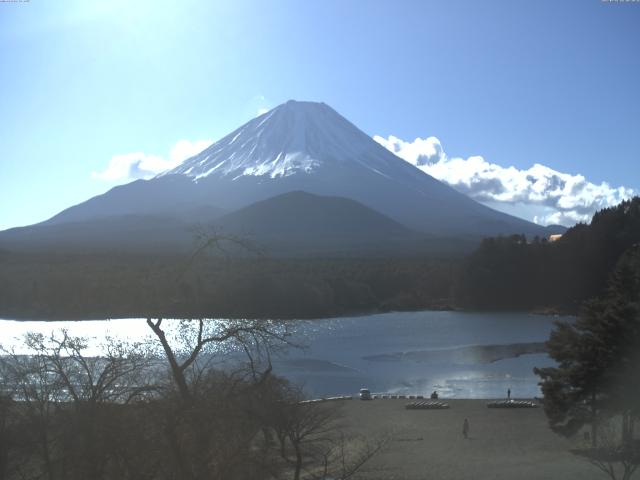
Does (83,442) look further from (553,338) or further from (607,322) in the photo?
(553,338)

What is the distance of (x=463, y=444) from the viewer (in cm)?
1193

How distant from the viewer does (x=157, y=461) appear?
355 cm

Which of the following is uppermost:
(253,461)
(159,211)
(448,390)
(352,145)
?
(352,145)

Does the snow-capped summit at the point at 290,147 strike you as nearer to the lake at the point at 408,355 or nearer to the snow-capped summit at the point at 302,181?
the snow-capped summit at the point at 302,181

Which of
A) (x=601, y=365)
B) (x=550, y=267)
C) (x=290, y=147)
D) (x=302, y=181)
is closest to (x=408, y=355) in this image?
(x=601, y=365)

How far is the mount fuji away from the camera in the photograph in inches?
2982

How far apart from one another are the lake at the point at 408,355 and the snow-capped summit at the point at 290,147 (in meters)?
57.2

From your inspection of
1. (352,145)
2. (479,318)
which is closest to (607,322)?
(479,318)

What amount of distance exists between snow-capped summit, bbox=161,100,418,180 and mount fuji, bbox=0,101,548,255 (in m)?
0.13

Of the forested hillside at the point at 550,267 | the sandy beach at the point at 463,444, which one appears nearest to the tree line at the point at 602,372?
the sandy beach at the point at 463,444

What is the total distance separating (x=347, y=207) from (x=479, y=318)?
41.2 meters

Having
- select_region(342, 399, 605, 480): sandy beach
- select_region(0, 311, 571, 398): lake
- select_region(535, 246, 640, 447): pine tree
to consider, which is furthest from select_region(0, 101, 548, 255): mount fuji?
select_region(535, 246, 640, 447): pine tree

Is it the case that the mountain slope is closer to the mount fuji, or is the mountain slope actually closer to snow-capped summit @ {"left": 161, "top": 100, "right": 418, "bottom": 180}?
the mount fuji

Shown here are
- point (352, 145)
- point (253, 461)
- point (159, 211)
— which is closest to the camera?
point (253, 461)
